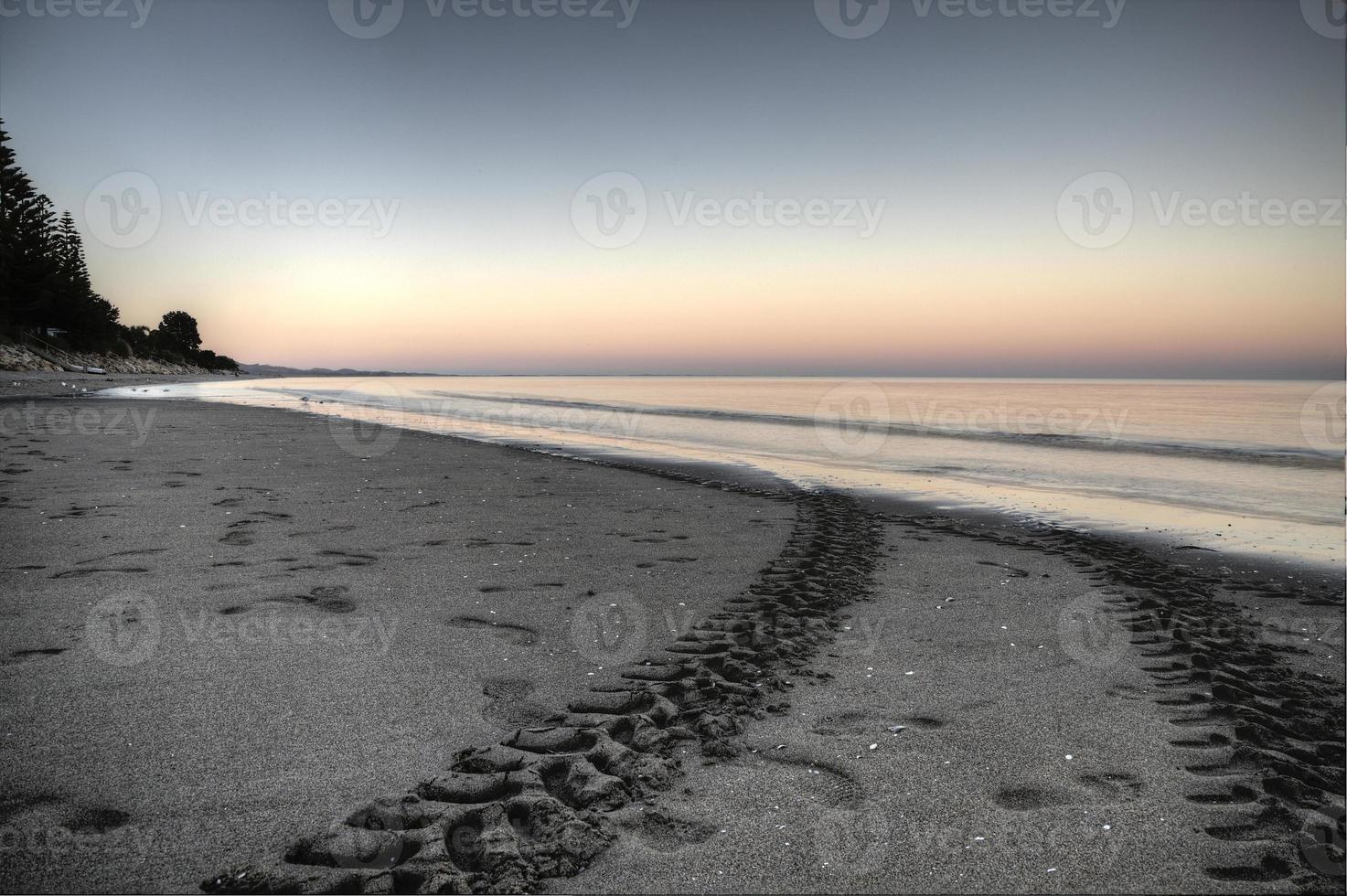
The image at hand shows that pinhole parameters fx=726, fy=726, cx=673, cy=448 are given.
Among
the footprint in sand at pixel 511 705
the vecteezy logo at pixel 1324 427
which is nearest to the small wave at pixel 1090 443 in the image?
the vecteezy logo at pixel 1324 427

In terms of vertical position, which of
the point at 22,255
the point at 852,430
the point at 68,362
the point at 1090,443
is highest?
the point at 22,255

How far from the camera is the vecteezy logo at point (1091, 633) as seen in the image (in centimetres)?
452

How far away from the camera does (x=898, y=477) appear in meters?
13.4

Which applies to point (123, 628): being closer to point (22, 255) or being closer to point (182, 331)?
point (22, 255)

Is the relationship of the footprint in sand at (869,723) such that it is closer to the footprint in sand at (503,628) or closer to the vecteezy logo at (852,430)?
the footprint in sand at (503,628)

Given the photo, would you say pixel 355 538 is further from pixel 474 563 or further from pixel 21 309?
pixel 21 309

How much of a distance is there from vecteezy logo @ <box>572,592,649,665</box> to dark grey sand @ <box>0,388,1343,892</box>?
0.10 feet

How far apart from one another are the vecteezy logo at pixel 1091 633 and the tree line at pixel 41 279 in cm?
6973

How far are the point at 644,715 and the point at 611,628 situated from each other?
1.33 metres

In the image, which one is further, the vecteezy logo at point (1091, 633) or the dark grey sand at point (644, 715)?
the vecteezy logo at point (1091, 633)

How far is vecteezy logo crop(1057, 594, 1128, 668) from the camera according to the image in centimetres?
452

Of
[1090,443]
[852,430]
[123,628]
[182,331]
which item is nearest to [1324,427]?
[1090,443]

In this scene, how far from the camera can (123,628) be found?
431 centimetres

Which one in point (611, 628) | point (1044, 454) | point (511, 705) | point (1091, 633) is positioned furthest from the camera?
point (1044, 454)
